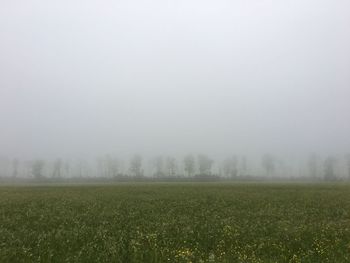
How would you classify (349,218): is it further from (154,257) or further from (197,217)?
(154,257)

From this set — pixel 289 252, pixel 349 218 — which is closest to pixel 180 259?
pixel 289 252

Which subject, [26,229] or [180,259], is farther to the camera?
[26,229]

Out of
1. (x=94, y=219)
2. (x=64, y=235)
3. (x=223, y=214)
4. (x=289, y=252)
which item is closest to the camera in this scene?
(x=289, y=252)

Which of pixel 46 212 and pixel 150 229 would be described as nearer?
pixel 150 229

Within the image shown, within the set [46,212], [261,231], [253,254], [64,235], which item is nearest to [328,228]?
[261,231]

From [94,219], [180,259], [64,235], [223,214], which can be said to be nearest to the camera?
[180,259]

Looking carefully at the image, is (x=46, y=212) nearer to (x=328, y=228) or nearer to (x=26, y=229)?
(x=26, y=229)

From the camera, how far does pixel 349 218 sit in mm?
26062

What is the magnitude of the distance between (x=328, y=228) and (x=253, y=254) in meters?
8.81

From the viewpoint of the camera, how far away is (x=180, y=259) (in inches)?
532

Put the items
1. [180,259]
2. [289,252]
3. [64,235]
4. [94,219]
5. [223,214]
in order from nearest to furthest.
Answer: [180,259], [289,252], [64,235], [94,219], [223,214]

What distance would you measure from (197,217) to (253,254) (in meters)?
11.3

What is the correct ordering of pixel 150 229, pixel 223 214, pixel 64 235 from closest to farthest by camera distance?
1. pixel 64 235
2. pixel 150 229
3. pixel 223 214

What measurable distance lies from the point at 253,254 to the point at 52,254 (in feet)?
28.0
